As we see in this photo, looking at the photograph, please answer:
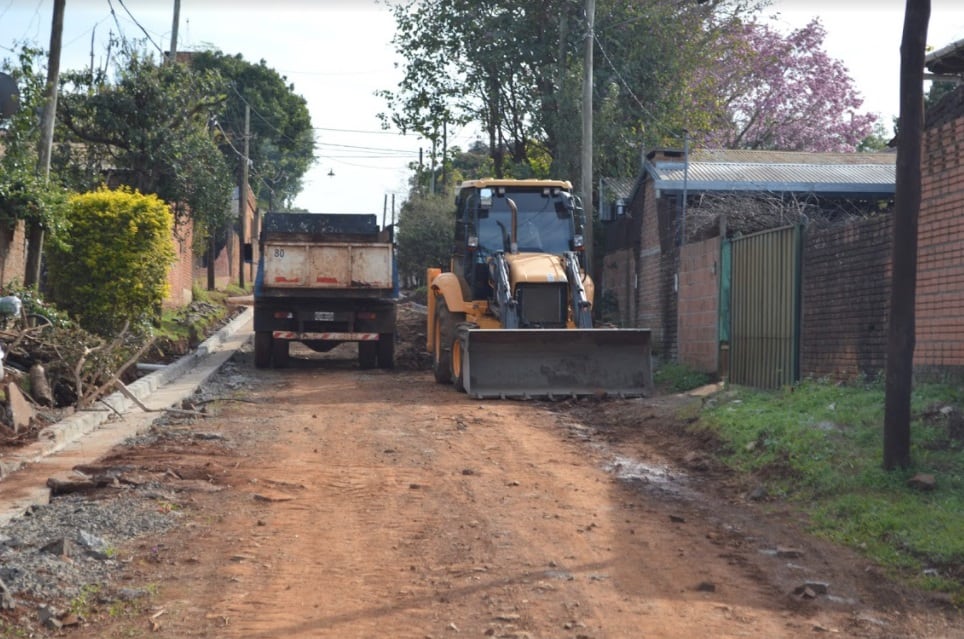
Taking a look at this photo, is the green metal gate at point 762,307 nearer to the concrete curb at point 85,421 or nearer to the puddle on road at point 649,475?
the puddle on road at point 649,475

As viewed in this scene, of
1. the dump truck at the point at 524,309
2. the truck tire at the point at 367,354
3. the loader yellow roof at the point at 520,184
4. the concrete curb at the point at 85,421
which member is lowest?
the concrete curb at the point at 85,421

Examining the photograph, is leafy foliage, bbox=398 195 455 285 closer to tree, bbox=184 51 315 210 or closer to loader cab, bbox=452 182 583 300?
tree, bbox=184 51 315 210

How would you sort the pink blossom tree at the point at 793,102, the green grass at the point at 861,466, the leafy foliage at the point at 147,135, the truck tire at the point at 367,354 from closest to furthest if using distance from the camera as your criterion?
the green grass at the point at 861,466 < the truck tire at the point at 367,354 < the leafy foliage at the point at 147,135 < the pink blossom tree at the point at 793,102

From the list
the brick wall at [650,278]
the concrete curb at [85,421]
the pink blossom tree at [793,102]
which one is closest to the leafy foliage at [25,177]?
the concrete curb at [85,421]

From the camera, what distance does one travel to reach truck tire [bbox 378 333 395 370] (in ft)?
72.7

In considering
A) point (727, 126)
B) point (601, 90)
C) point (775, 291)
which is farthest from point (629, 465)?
point (727, 126)

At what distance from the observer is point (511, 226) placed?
18.2 metres

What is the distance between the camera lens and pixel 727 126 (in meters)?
43.2

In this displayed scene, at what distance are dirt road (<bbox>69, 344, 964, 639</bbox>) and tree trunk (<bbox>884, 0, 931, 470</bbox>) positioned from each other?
1.33m

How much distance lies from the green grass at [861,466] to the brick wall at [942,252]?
1.79 ft

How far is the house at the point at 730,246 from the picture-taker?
15.4m

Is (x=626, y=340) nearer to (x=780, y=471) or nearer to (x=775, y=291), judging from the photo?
(x=775, y=291)

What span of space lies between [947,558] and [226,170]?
85.3 ft

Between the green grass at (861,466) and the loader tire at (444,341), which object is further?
the loader tire at (444,341)
